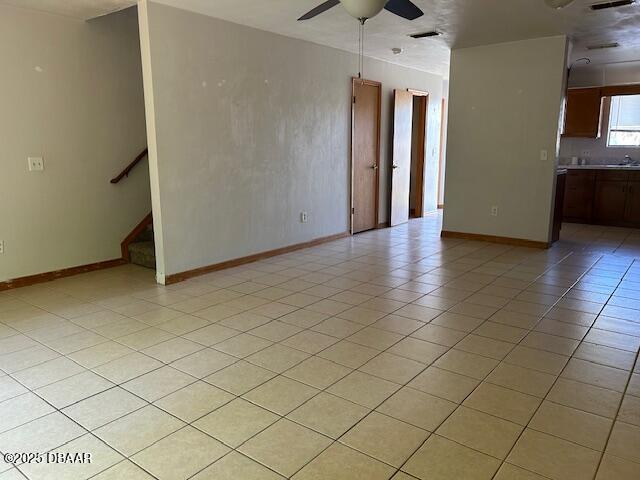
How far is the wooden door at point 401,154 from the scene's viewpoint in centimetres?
728

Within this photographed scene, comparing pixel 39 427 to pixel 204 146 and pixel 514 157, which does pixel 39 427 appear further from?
pixel 514 157

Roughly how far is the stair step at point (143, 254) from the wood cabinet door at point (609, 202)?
6.77 m

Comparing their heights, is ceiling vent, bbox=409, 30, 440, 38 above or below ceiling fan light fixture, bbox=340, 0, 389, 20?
above

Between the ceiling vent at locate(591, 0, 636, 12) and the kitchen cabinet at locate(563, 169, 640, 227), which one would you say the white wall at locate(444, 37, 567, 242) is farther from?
the kitchen cabinet at locate(563, 169, 640, 227)

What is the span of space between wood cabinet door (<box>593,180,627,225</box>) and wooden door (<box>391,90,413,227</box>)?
3.03m

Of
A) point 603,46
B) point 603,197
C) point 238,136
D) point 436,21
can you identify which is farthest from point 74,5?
point 603,197

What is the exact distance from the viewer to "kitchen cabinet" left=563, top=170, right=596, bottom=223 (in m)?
7.53

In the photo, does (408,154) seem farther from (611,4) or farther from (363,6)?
(363,6)

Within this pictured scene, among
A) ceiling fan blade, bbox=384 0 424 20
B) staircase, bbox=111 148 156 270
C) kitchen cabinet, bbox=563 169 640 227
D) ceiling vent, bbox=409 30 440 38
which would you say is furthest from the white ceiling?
kitchen cabinet, bbox=563 169 640 227

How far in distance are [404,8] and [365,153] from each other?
12.7 feet

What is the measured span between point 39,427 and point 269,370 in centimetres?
114

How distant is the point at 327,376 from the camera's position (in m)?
2.62

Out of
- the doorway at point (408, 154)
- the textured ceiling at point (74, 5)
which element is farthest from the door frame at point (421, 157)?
the textured ceiling at point (74, 5)

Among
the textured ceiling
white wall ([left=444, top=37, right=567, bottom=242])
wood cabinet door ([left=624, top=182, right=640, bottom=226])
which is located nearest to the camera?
the textured ceiling
